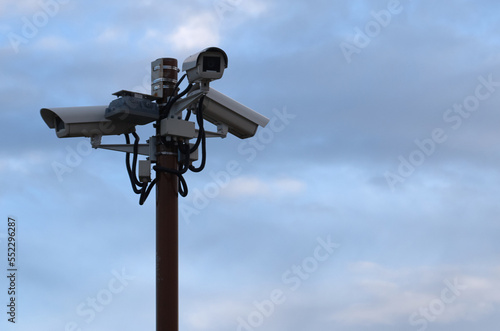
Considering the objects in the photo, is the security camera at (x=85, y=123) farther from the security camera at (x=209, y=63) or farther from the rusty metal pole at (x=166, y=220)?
the security camera at (x=209, y=63)

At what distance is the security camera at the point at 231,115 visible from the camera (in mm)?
14946

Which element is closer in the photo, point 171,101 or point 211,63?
point 211,63

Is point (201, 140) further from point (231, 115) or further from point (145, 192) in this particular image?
point (145, 192)

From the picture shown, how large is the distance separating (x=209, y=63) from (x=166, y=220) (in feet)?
8.41

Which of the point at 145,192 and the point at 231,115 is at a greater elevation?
the point at 231,115

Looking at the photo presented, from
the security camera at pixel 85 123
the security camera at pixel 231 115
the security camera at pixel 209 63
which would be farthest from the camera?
the security camera at pixel 231 115

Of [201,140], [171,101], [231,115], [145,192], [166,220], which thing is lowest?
[166,220]

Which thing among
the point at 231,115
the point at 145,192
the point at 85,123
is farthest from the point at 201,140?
the point at 85,123

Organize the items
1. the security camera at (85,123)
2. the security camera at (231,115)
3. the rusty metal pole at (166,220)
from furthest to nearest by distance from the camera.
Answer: the security camera at (231,115) → the security camera at (85,123) → the rusty metal pole at (166,220)

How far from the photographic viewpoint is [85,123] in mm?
14875

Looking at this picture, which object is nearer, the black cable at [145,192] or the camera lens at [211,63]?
the camera lens at [211,63]

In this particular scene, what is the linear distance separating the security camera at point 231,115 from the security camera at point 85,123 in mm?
1278

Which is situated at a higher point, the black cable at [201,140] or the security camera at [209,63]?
the security camera at [209,63]

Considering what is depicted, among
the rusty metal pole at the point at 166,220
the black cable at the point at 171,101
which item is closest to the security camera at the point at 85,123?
the black cable at the point at 171,101
